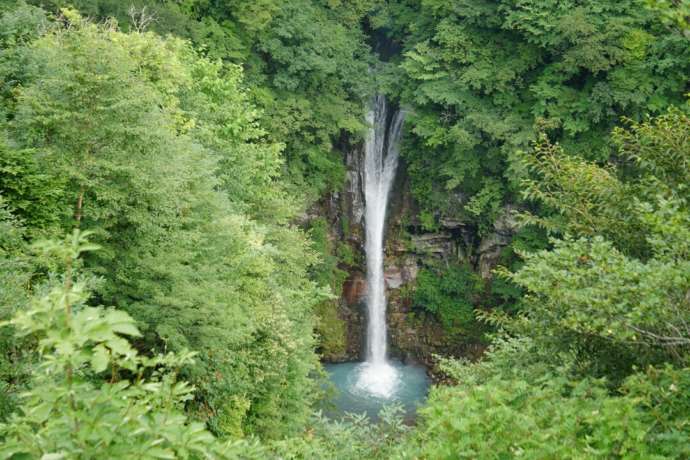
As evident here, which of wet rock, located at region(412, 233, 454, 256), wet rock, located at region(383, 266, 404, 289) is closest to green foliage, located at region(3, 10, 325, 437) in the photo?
wet rock, located at region(383, 266, 404, 289)

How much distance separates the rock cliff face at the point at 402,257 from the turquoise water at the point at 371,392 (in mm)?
490

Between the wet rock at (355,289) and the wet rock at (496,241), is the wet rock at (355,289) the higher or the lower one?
the lower one

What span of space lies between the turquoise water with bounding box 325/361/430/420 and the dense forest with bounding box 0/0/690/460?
38.9 inches

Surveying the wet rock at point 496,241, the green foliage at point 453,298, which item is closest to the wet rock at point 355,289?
the green foliage at point 453,298

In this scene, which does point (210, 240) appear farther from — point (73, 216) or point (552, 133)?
point (552, 133)

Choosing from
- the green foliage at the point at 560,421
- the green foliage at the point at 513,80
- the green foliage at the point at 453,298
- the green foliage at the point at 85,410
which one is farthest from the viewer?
the green foliage at the point at 453,298

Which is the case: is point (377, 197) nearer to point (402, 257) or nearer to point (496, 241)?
point (402, 257)

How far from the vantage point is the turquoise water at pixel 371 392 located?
16594 millimetres

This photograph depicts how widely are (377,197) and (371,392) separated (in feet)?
21.6

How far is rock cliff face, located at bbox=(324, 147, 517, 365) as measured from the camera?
64.1 feet

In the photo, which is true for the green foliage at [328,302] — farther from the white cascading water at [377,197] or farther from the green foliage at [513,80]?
the green foliage at [513,80]

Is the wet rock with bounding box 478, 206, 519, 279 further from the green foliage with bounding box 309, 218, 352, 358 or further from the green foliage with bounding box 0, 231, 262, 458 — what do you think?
the green foliage with bounding box 0, 231, 262, 458

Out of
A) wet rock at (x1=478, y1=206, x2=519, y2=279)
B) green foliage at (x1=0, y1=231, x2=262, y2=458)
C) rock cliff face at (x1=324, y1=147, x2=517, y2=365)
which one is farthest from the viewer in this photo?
rock cliff face at (x1=324, y1=147, x2=517, y2=365)

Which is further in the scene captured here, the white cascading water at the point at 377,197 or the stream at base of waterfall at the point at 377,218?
the white cascading water at the point at 377,197
